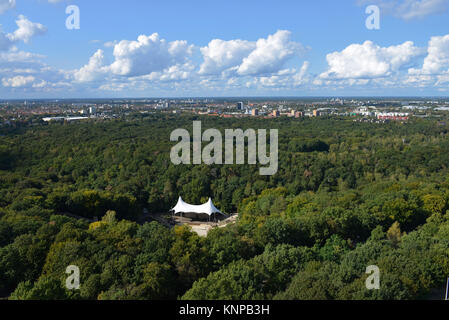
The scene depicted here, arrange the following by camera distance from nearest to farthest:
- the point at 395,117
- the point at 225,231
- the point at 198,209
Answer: the point at 225,231
the point at 198,209
the point at 395,117

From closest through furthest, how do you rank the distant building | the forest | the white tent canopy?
the forest → the white tent canopy → the distant building

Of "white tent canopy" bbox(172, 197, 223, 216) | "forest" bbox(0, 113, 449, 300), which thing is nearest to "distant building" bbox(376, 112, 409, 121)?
"forest" bbox(0, 113, 449, 300)

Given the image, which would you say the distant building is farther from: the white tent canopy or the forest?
the white tent canopy

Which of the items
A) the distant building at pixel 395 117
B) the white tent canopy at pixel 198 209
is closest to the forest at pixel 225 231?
the white tent canopy at pixel 198 209

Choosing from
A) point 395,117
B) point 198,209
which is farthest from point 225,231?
point 395,117

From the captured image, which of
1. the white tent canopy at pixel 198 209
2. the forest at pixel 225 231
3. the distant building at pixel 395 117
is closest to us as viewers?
the forest at pixel 225 231

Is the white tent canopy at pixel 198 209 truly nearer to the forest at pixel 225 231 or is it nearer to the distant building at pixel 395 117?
the forest at pixel 225 231

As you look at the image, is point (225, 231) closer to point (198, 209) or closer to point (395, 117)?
point (198, 209)

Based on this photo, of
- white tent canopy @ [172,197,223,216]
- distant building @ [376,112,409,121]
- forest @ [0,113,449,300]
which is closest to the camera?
forest @ [0,113,449,300]
